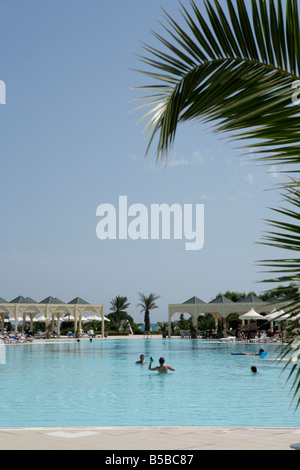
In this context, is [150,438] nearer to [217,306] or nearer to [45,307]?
[217,306]

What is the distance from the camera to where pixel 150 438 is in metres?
5.86

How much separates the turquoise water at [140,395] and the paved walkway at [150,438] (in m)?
1.55

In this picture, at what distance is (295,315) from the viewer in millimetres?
2434

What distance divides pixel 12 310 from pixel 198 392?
31847 millimetres

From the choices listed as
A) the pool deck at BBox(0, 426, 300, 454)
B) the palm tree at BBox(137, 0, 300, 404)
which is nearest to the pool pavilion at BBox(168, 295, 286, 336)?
the pool deck at BBox(0, 426, 300, 454)

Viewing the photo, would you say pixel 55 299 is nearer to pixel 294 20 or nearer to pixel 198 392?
pixel 198 392

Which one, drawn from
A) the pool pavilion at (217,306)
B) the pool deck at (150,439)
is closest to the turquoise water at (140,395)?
→ the pool deck at (150,439)

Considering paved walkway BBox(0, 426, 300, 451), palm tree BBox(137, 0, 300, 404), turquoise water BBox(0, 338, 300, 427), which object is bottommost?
turquoise water BBox(0, 338, 300, 427)

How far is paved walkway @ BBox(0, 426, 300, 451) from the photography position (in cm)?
538

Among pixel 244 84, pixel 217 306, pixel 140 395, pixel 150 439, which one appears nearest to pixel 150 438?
pixel 150 439

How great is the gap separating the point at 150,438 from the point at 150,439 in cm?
6

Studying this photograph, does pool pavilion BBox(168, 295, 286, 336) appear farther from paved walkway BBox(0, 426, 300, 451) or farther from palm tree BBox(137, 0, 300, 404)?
palm tree BBox(137, 0, 300, 404)

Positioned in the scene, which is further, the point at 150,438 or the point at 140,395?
the point at 140,395
